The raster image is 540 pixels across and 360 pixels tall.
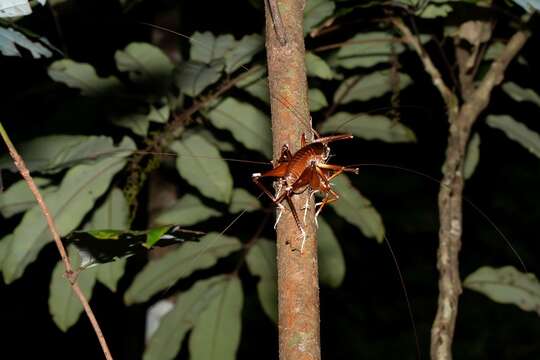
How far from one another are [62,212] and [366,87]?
1.14m

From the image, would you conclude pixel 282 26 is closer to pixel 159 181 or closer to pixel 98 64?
pixel 159 181

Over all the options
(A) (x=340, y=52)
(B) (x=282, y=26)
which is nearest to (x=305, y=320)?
(B) (x=282, y=26)

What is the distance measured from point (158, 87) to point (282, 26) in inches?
48.9

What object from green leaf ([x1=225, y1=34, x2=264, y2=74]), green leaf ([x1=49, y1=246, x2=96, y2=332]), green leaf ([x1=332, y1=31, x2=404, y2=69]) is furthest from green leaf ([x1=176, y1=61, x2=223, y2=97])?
green leaf ([x1=49, y1=246, x2=96, y2=332])

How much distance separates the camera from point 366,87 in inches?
101

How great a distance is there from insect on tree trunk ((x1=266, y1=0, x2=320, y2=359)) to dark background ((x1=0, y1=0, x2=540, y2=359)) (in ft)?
5.51

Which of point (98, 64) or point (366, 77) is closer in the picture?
point (366, 77)

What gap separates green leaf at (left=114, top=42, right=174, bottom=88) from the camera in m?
2.21

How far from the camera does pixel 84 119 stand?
2.46 meters

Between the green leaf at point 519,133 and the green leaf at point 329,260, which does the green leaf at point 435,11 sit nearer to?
the green leaf at point 519,133

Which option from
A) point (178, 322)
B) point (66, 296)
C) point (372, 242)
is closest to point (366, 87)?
point (178, 322)

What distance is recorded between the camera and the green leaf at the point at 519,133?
2.45m

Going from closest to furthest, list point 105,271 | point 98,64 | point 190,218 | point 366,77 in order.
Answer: point 105,271, point 190,218, point 366,77, point 98,64

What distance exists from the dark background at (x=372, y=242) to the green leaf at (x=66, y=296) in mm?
726
